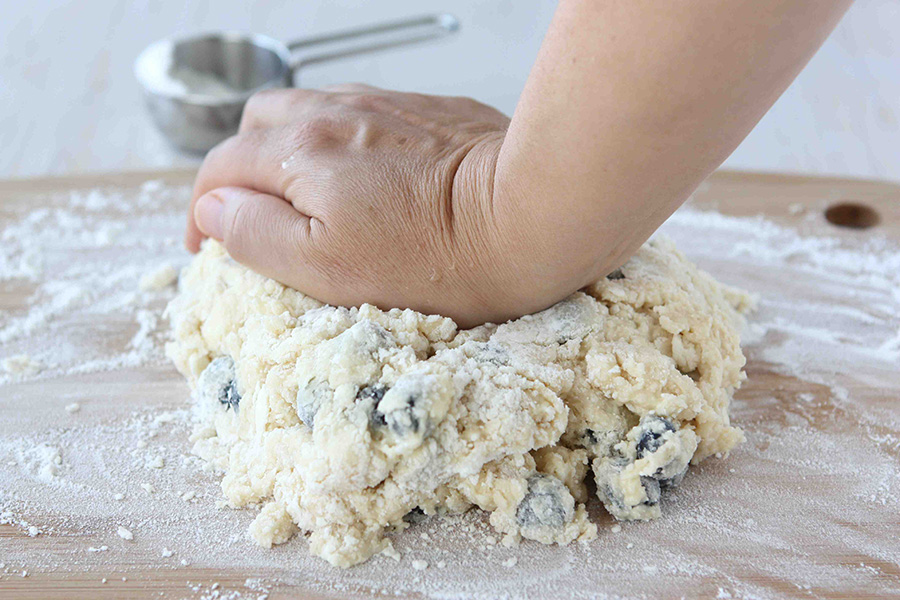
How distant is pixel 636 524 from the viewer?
117cm

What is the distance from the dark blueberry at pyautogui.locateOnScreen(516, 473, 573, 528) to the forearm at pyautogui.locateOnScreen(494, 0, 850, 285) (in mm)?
326

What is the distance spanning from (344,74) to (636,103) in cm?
250

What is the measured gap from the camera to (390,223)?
1.25 meters

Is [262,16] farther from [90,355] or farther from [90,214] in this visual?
[90,355]

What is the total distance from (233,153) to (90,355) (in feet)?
1.56

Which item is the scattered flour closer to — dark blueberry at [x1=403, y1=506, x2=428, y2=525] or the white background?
dark blueberry at [x1=403, y1=506, x2=428, y2=525]

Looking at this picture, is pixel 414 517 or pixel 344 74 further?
pixel 344 74

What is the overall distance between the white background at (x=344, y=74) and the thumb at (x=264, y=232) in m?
1.30

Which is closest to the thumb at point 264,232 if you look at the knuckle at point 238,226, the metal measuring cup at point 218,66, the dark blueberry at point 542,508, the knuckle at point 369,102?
the knuckle at point 238,226

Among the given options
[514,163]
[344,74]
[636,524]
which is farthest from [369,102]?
[344,74]

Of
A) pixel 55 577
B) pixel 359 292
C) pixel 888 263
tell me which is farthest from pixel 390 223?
pixel 888 263

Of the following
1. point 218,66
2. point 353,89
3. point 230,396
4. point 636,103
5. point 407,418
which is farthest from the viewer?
point 218,66

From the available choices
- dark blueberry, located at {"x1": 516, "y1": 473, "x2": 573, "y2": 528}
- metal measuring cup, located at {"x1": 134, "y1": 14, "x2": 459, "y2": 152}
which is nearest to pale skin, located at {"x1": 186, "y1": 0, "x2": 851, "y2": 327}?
dark blueberry, located at {"x1": 516, "y1": 473, "x2": 573, "y2": 528}

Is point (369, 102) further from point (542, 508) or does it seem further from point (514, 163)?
point (542, 508)
